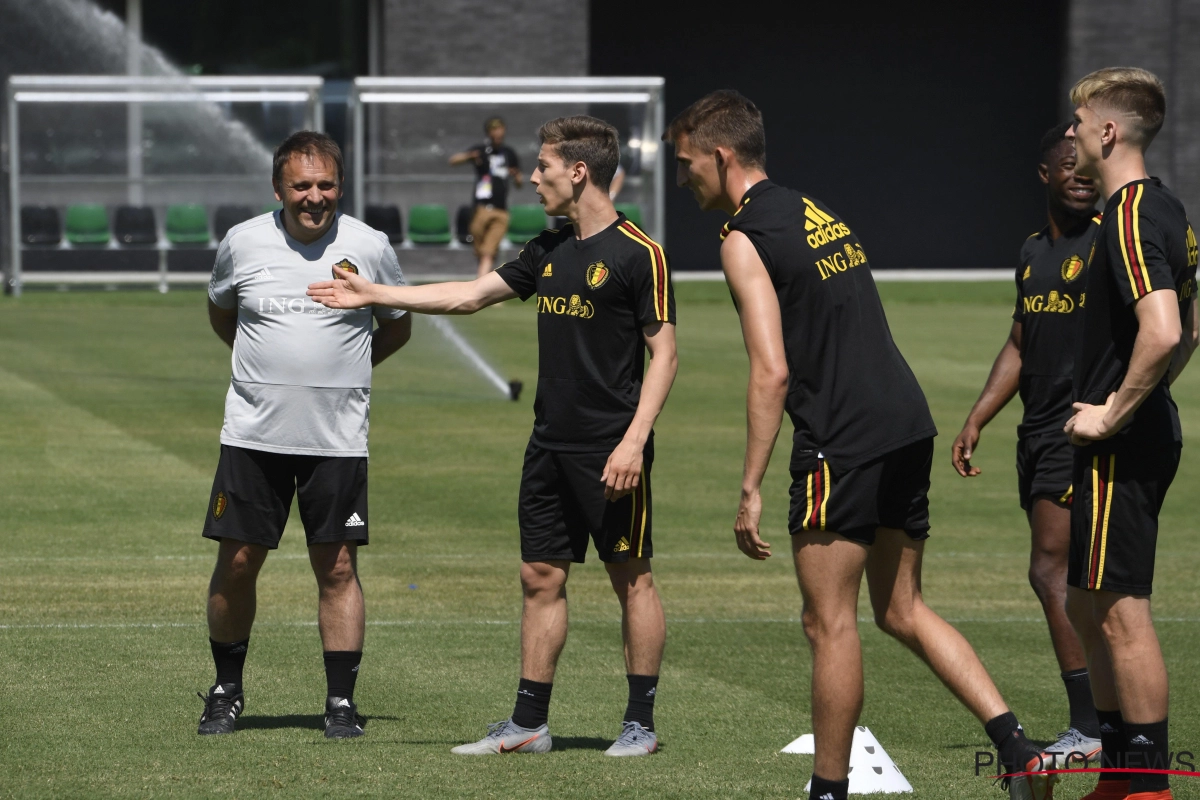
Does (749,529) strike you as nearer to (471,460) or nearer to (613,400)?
(613,400)

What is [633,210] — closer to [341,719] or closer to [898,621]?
[341,719]

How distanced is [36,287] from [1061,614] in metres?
21.7

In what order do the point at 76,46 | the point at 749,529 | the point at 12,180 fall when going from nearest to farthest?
the point at 749,529, the point at 12,180, the point at 76,46

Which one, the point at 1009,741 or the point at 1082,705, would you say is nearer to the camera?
the point at 1009,741

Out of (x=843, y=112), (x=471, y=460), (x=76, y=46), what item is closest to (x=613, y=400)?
(x=471, y=460)

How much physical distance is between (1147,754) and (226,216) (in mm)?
21383

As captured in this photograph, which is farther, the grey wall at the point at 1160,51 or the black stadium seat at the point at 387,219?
the grey wall at the point at 1160,51

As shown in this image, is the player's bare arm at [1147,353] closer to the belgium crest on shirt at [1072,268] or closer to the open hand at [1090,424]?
the open hand at [1090,424]

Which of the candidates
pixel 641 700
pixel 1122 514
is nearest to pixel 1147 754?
pixel 1122 514

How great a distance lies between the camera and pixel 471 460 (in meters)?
12.8

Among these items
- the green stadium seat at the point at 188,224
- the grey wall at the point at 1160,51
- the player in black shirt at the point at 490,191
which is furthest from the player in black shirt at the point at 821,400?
the grey wall at the point at 1160,51

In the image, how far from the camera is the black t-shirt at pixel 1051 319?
5.90 meters

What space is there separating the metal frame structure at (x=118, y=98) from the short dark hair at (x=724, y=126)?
1923cm

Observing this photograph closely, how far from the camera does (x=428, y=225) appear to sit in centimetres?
2719
